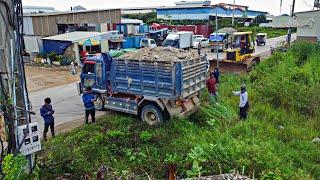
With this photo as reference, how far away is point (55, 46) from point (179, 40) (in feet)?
37.8

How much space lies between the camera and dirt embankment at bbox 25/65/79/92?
19567mm

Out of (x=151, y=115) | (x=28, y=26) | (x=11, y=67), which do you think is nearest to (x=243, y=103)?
(x=151, y=115)

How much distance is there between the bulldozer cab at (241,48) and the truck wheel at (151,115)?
10186mm

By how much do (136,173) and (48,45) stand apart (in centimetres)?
2222

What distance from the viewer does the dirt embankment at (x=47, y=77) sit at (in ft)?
64.2

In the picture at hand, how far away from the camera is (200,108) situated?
39.1ft

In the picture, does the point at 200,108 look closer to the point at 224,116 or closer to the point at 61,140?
the point at 224,116

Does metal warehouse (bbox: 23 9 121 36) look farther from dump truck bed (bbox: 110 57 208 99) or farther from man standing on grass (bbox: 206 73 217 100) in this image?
man standing on grass (bbox: 206 73 217 100)

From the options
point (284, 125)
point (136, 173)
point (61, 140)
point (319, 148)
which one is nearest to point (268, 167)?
point (319, 148)

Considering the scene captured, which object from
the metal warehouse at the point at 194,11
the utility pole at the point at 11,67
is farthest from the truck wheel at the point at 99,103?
the metal warehouse at the point at 194,11

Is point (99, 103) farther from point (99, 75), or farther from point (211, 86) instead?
point (211, 86)

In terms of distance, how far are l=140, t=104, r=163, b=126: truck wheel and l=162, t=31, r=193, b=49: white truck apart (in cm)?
2053

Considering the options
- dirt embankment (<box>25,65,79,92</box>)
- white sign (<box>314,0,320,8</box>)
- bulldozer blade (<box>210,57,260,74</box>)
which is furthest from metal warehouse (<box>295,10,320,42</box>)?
dirt embankment (<box>25,65,79,92</box>)

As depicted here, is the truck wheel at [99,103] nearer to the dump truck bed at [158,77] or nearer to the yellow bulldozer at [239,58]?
the dump truck bed at [158,77]
